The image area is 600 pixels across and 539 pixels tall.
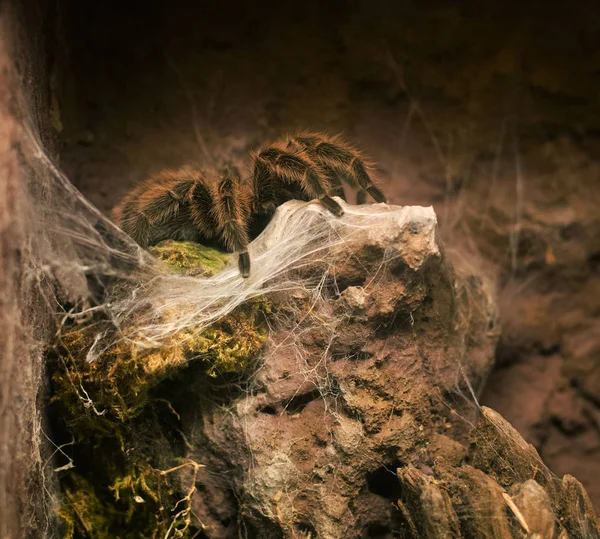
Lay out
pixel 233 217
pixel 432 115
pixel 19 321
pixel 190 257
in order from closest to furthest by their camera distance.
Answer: pixel 19 321 → pixel 233 217 → pixel 190 257 → pixel 432 115

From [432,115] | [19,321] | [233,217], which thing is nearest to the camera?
[19,321]

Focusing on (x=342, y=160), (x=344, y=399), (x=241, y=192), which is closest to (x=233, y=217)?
(x=241, y=192)

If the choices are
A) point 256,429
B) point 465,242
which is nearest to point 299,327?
point 256,429

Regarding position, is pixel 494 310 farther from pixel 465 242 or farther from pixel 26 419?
pixel 26 419

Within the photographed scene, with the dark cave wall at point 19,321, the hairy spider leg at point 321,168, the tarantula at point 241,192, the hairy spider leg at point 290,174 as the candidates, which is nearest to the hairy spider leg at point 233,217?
the tarantula at point 241,192

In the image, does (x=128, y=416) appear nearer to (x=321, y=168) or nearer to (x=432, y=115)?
(x=321, y=168)

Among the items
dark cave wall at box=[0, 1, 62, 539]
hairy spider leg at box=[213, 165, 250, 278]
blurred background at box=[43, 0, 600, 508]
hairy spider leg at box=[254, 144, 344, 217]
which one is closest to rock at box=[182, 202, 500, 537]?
hairy spider leg at box=[254, 144, 344, 217]

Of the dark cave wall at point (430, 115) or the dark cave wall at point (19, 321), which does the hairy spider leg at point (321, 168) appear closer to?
the dark cave wall at point (430, 115)
